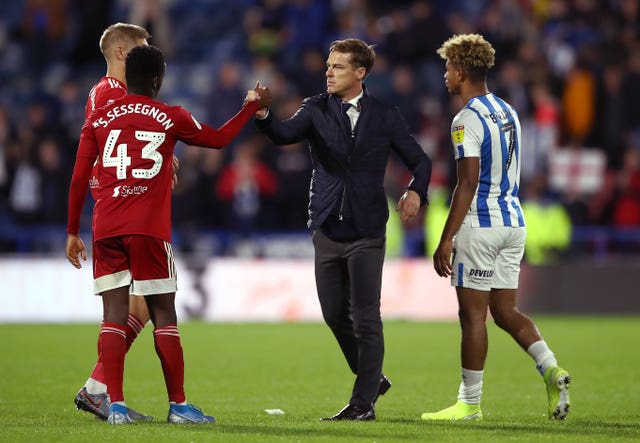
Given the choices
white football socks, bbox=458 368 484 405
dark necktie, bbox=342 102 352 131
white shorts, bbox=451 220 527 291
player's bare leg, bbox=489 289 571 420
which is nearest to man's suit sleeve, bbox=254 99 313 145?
dark necktie, bbox=342 102 352 131

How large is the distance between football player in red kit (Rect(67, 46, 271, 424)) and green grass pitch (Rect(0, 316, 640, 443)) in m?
0.40

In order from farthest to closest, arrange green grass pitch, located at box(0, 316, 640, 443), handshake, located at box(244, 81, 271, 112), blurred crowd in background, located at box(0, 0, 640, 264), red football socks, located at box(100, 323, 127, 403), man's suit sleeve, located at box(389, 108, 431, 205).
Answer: blurred crowd in background, located at box(0, 0, 640, 264) → man's suit sleeve, located at box(389, 108, 431, 205) → handshake, located at box(244, 81, 271, 112) → red football socks, located at box(100, 323, 127, 403) → green grass pitch, located at box(0, 316, 640, 443)

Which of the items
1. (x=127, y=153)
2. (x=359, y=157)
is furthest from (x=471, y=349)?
(x=127, y=153)

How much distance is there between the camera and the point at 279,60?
22.2 metres

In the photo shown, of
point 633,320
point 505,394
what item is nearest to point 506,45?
point 633,320

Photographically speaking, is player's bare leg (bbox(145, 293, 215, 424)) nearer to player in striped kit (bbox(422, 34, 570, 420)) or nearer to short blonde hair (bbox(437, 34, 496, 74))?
player in striped kit (bbox(422, 34, 570, 420))

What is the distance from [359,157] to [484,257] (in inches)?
40.8

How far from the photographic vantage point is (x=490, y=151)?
8.28 m

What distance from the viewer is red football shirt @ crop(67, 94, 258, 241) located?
7672 mm

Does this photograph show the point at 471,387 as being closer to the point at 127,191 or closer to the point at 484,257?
the point at 484,257

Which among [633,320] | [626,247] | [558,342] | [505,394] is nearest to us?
[505,394]

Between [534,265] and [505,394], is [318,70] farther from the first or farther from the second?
[505,394]

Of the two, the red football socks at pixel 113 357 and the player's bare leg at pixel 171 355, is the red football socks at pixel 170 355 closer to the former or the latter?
the player's bare leg at pixel 171 355

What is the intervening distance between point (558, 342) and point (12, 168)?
9.59 meters
